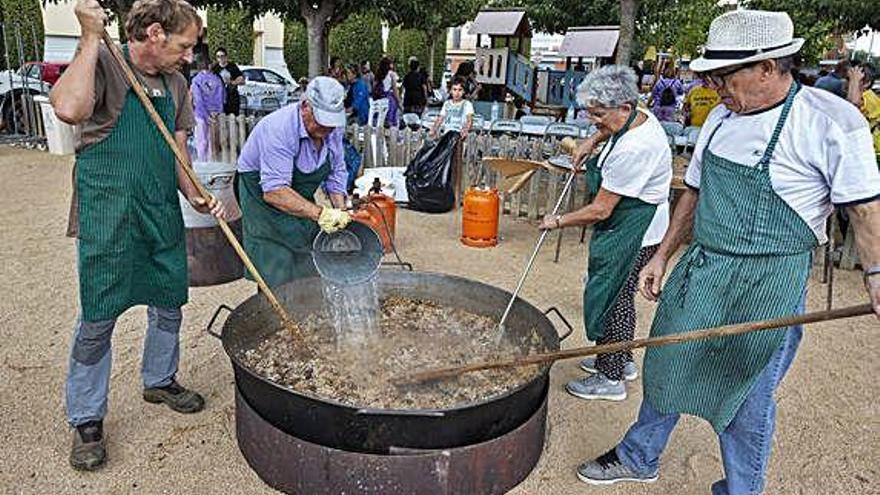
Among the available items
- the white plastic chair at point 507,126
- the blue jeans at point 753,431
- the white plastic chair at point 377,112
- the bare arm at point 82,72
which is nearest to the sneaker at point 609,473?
the blue jeans at point 753,431

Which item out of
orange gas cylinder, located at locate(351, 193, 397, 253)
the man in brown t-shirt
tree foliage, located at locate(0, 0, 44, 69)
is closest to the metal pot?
the man in brown t-shirt

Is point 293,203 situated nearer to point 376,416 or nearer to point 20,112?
point 376,416

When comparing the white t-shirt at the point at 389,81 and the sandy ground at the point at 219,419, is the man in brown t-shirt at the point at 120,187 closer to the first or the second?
the sandy ground at the point at 219,419

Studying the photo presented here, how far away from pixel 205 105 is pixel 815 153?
8.44 meters

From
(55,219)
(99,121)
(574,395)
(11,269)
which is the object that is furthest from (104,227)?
(55,219)

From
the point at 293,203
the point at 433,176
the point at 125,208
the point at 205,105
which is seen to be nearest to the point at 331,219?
the point at 293,203

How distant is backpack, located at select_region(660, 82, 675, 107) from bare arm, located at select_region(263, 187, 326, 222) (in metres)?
8.96

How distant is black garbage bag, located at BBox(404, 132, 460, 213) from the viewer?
6.71 meters

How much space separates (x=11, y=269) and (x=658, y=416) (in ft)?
14.8

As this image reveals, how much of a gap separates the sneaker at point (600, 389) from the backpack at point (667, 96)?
821 centimetres

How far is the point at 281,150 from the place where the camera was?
2.83 m

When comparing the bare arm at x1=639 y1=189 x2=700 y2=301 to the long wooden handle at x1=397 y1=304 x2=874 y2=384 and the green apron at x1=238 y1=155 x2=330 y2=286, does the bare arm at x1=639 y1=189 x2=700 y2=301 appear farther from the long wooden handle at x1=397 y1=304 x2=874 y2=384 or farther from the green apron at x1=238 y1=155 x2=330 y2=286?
the green apron at x1=238 y1=155 x2=330 y2=286

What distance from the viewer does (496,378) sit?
2834mm

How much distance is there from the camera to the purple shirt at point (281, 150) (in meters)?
2.83
